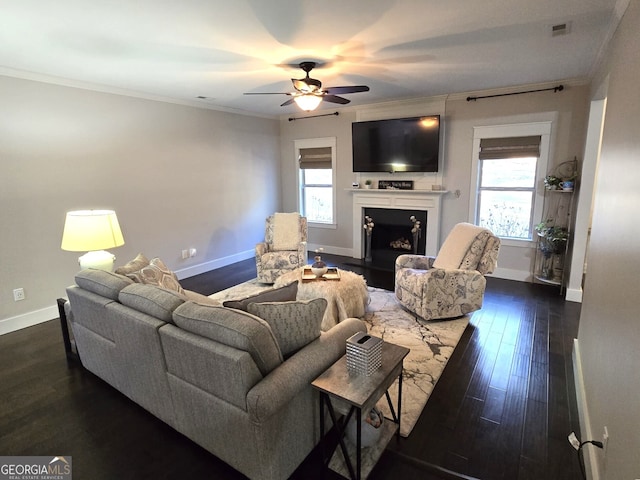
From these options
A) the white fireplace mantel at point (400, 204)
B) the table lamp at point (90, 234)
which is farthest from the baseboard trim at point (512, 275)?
the table lamp at point (90, 234)

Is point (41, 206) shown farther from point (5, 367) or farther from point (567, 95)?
point (567, 95)

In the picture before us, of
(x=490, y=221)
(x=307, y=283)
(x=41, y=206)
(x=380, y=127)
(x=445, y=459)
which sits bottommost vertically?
(x=445, y=459)

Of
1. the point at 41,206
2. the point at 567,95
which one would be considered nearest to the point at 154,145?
the point at 41,206

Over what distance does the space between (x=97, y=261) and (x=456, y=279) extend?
354 centimetres

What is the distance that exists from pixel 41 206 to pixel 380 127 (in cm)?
473

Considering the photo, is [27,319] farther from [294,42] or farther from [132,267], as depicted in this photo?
[294,42]

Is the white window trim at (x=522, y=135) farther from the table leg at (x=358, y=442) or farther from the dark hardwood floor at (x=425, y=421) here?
the table leg at (x=358, y=442)

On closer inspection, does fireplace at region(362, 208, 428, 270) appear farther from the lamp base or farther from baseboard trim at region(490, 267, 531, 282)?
the lamp base

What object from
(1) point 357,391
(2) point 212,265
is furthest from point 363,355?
(2) point 212,265

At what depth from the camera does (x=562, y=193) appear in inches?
180

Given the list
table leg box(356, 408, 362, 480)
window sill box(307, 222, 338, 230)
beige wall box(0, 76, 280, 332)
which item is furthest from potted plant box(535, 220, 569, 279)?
beige wall box(0, 76, 280, 332)

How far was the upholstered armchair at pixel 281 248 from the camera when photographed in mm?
4871

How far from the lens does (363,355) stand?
177 centimetres

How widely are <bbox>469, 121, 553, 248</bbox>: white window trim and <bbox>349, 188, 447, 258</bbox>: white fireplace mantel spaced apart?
0.49 m
